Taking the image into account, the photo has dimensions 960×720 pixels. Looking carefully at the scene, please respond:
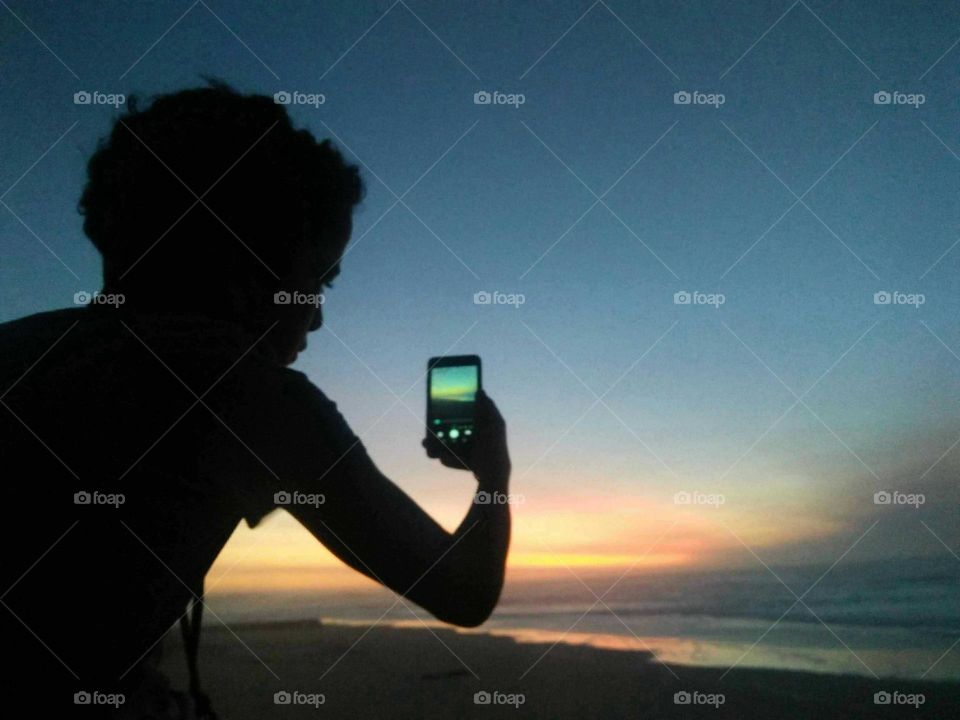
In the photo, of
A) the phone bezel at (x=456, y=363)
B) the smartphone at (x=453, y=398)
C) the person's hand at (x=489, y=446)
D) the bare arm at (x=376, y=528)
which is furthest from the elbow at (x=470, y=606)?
the phone bezel at (x=456, y=363)

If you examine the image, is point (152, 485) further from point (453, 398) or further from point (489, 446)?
point (453, 398)

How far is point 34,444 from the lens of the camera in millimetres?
581

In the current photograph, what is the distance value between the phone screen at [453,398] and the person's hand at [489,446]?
0.16m

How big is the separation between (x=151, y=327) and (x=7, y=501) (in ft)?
0.55

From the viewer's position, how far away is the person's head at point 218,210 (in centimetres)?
75

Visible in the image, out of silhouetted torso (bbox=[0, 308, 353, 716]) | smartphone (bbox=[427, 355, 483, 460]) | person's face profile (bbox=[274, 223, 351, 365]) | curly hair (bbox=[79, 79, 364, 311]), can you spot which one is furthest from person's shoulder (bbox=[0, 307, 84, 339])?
smartphone (bbox=[427, 355, 483, 460])

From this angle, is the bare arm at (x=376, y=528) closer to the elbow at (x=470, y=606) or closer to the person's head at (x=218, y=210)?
the elbow at (x=470, y=606)

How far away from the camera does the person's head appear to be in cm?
75

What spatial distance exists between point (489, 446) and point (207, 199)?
397 millimetres

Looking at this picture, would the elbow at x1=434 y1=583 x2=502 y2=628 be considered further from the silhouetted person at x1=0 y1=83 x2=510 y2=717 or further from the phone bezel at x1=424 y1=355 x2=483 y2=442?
the phone bezel at x1=424 y1=355 x2=483 y2=442

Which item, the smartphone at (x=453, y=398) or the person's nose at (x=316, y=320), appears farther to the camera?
the smartphone at (x=453, y=398)

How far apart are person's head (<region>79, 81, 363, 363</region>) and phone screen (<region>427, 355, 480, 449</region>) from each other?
28 cm

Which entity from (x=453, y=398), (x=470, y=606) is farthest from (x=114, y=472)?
(x=453, y=398)

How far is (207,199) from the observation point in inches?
31.0
